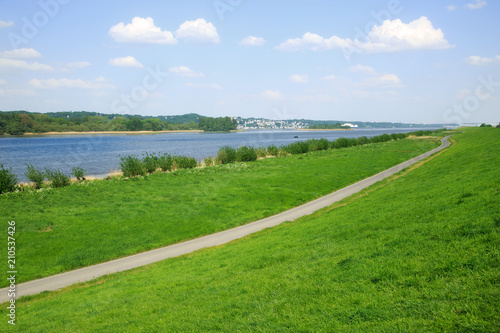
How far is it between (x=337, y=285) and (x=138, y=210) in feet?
59.7

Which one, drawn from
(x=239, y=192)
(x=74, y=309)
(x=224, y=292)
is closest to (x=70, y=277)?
(x=74, y=309)

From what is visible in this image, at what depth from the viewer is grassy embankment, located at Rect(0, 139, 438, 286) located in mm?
16453

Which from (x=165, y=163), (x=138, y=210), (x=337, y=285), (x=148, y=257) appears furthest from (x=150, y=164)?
(x=337, y=285)

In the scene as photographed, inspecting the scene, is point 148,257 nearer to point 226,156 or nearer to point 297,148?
point 226,156

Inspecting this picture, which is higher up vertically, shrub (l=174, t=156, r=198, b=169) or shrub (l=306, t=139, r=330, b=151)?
shrub (l=306, t=139, r=330, b=151)

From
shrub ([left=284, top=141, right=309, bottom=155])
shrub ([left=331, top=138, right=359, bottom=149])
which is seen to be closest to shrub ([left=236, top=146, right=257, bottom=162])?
shrub ([left=284, top=141, right=309, bottom=155])

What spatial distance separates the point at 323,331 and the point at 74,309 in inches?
324

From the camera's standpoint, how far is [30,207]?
71.0 ft

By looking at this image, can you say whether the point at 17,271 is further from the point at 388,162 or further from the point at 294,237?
the point at 388,162

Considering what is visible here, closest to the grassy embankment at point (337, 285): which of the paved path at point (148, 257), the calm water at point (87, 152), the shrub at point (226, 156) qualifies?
the paved path at point (148, 257)

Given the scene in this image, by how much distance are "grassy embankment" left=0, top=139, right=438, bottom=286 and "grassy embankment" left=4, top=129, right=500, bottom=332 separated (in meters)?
4.02

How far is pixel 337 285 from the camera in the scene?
7348mm

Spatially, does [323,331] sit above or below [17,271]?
above

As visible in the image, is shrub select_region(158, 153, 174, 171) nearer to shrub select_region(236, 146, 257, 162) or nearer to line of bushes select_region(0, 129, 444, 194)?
line of bushes select_region(0, 129, 444, 194)
